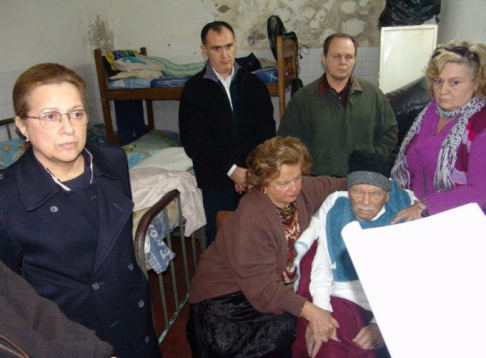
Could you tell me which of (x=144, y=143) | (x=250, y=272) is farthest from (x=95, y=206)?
(x=144, y=143)

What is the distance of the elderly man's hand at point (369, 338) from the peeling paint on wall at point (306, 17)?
351 centimetres

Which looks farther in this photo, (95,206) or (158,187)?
(158,187)

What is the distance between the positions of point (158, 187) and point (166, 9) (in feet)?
10.1

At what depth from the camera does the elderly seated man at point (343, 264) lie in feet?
4.94

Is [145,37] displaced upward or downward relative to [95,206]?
upward

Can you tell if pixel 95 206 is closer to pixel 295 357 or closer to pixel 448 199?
pixel 295 357

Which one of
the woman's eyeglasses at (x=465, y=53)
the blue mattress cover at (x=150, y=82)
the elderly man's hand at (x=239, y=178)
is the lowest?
the elderly man's hand at (x=239, y=178)

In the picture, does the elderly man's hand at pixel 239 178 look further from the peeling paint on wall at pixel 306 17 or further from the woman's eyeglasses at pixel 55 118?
the peeling paint on wall at pixel 306 17

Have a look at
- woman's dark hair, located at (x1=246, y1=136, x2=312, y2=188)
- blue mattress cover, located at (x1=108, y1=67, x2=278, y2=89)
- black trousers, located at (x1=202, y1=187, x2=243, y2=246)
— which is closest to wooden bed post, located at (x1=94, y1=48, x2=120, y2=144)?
blue mattress cover, located at (x1=108, y1=67, x2=278, y2=89)

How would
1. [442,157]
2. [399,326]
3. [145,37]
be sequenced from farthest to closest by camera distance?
[145,37]
[442,157]
[399,326]

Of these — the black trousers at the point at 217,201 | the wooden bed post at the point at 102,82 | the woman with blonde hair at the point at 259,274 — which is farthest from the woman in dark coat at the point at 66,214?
the wooden bed post at the point at 102,82

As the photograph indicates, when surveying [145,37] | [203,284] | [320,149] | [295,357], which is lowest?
[295,357]

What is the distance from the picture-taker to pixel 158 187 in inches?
91.6

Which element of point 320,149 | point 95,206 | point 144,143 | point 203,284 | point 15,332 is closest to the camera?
point 15,332
